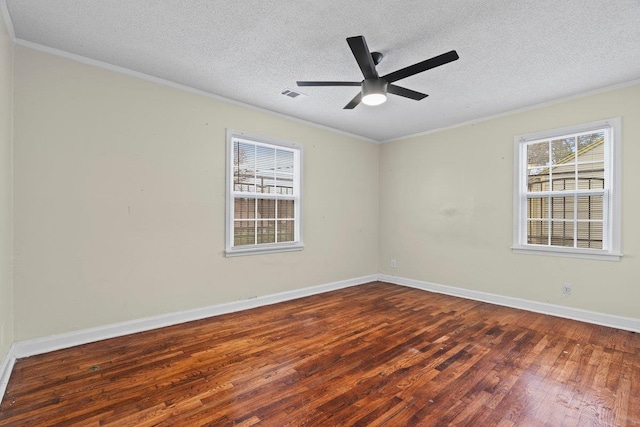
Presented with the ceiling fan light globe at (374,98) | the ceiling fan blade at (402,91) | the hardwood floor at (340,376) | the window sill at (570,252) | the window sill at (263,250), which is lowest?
the hardwood floor at (340,376)

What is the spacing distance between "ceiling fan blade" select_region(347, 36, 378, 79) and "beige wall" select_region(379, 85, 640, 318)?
2718 millimetres

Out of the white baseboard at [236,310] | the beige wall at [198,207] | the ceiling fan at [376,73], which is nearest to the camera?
the ceiling fan at [376,73]

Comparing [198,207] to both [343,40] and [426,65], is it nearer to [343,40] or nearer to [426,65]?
[343,40]

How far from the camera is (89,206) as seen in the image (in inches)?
115

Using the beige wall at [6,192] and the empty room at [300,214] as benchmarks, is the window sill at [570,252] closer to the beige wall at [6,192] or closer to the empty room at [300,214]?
the empty room at [300,214]

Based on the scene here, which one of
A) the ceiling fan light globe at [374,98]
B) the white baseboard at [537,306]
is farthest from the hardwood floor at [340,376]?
the ceiling fan light globe at [374,98]

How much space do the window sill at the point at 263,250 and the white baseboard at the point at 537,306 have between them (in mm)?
2125

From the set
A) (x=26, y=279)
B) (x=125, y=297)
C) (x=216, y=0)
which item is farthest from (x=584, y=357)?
(x=26, y=279)

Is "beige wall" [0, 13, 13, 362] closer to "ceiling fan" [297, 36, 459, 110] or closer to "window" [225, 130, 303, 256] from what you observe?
"window" [225, 130, 303, 256]

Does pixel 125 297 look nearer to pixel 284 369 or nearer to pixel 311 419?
pixel 284 369

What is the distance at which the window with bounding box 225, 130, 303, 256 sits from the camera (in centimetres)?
398

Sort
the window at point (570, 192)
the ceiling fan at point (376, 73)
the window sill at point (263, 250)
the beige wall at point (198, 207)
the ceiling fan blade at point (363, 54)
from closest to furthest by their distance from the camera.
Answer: the ceiling fan blade at point (363, 54) < the ceiling fan at point (376, 73) < the beige wall at point (198, 207) < the window at point (570, 192) < the window sill at point (263, 250)

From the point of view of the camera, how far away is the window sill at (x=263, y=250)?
3886mm

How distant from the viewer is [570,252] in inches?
146
